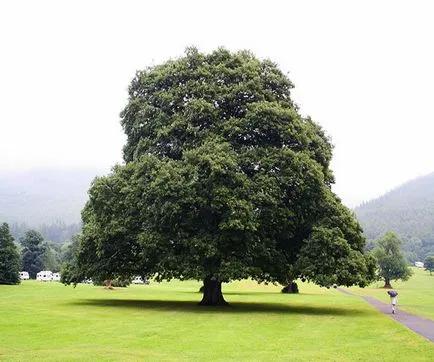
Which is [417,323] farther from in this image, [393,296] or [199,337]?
[199,337]

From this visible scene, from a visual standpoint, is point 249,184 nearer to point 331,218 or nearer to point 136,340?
point 331,218

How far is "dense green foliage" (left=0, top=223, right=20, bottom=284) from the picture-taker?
69875 mm

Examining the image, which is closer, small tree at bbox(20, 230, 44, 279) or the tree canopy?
the tree canopy

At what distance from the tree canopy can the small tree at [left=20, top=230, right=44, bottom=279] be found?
78.3 metres

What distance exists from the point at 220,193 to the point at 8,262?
1877 inches

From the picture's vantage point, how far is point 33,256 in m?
115

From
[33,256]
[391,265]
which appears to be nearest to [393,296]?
[391,265]

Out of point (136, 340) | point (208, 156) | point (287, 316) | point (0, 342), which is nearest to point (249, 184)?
point (208, 156)

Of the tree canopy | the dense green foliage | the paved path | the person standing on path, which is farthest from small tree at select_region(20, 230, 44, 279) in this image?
the paved path

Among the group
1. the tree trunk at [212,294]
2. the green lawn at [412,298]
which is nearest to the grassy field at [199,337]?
the green lawn at [412,298]

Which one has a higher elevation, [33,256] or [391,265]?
[33,256]

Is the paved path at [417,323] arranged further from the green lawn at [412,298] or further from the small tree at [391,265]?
the small tree at [391,265]

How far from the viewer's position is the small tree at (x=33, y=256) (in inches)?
4473

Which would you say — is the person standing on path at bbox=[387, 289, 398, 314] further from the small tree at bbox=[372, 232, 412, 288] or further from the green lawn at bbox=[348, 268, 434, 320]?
the small tree at bbox=[372, 232, 412, 288]
